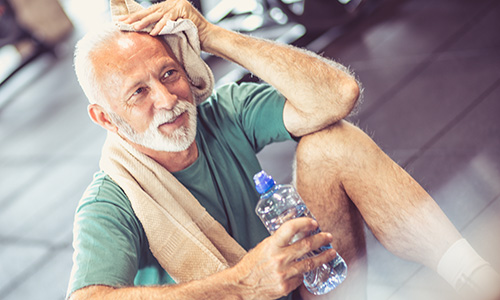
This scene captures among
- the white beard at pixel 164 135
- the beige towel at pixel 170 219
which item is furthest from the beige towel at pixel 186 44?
the beige towel at pixel 170 219

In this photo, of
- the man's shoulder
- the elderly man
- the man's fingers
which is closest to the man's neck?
the elderly man

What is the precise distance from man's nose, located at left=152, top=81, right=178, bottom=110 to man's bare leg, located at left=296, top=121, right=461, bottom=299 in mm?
367

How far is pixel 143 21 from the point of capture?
135 cm

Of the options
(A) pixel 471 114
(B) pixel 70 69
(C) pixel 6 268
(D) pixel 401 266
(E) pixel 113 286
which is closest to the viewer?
(E) pixel 113 286

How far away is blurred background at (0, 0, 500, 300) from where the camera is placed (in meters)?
1.77

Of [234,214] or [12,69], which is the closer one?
[234,214]

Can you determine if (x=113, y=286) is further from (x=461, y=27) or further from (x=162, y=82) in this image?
(x=461, y=27)

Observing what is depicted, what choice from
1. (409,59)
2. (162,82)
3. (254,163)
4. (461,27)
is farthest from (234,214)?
(461,27)

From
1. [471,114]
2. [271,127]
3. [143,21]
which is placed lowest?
[471,114]

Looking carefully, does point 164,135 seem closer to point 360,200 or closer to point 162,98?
point 162,98

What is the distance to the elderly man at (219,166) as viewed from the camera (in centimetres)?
128

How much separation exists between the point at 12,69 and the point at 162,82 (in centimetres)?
414

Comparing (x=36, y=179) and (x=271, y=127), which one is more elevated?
(x=271, y=127)

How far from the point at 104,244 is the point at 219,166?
0.44 m
